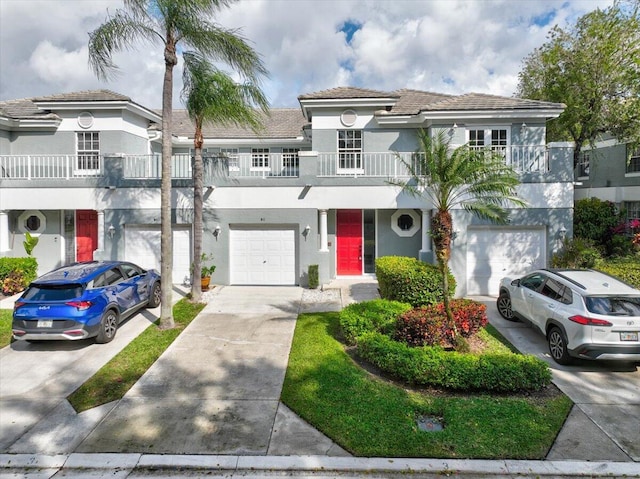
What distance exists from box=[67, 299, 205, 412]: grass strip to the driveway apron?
0.21m

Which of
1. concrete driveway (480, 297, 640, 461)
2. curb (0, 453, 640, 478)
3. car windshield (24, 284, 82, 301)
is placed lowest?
curb (0, 453, 640, 478)

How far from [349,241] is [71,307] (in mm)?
10176

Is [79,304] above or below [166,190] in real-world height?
below

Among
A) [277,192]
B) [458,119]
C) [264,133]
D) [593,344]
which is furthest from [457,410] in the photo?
[264,133]

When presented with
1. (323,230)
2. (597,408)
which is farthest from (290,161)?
(597,408)

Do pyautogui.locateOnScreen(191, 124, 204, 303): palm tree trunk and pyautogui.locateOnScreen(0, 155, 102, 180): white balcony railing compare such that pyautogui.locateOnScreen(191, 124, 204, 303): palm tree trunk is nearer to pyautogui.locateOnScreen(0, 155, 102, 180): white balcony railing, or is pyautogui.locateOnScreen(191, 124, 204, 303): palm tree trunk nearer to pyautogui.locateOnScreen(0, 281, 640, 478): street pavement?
pyautogui.locateOnScreen(0, 281, 640, 478): street pavement

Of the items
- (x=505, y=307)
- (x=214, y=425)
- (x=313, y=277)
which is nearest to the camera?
(x=214, y=425)

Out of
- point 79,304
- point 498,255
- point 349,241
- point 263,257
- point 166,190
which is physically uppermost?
point 166,190

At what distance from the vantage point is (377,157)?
50.6 feet

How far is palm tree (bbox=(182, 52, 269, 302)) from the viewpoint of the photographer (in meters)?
10.9

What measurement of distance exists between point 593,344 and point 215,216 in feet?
39.3

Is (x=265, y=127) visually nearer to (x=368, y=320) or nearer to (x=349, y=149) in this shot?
(x=349, y=149)

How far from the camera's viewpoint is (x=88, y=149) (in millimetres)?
16609

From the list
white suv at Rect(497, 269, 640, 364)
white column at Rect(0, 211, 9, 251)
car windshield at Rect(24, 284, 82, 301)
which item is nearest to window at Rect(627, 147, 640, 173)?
white suv at Rect(497, 269, 640, 364)
